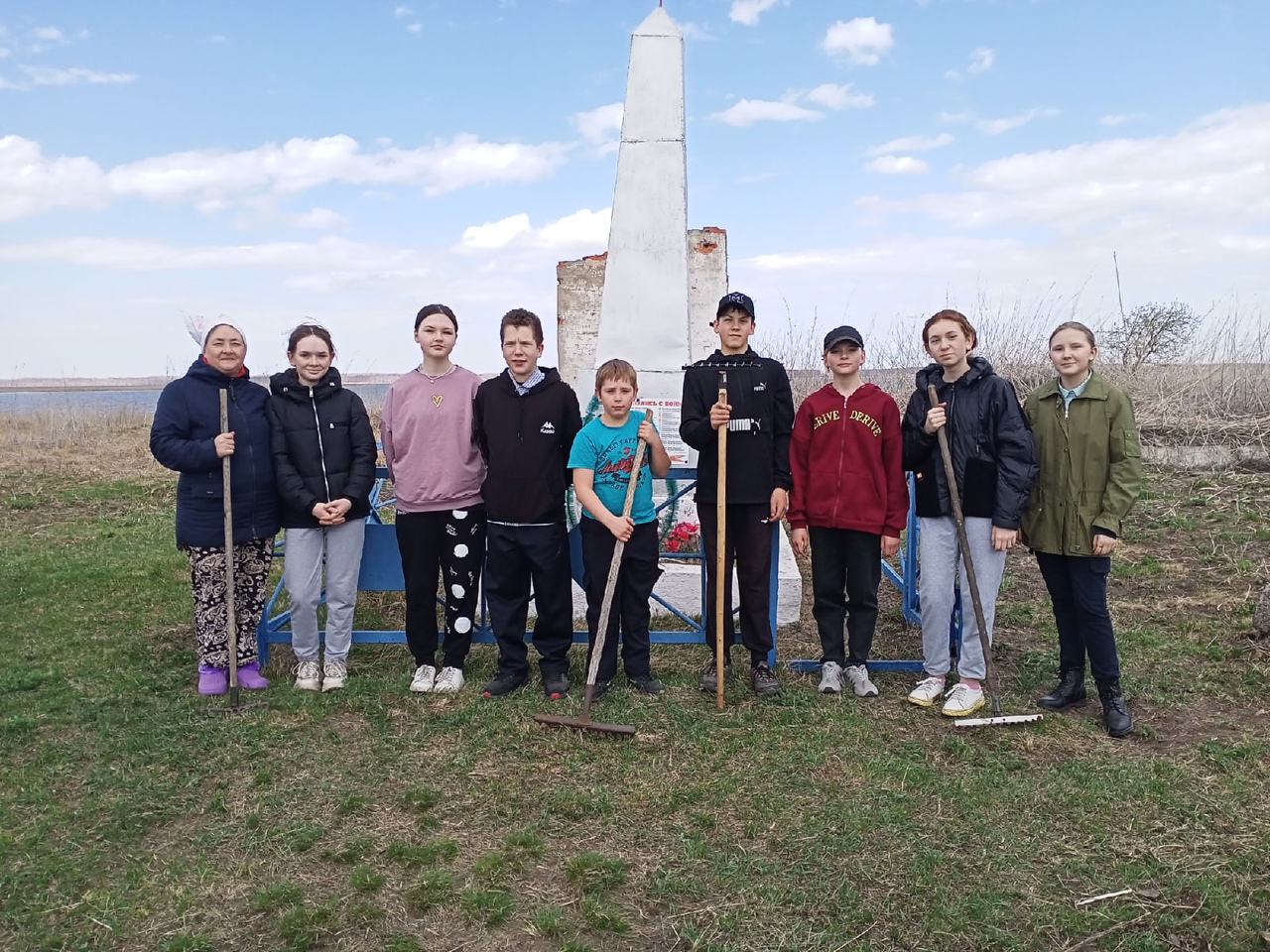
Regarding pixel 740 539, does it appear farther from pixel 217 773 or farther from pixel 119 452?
pixel 119 452

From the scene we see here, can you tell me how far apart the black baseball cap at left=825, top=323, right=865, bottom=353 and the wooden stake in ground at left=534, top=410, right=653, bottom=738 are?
0.87 metres

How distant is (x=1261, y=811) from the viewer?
3.05m

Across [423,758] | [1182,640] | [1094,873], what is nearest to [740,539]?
[423,758]

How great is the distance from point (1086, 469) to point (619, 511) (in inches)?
76.7

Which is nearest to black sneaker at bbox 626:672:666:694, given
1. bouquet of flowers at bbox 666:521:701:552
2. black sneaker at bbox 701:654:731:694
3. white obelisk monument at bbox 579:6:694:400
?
black sneaker at bbox 701:654:731:694

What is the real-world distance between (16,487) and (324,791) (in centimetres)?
890

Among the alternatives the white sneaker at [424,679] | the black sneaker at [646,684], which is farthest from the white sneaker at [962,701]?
the white sneaker at [424,679]

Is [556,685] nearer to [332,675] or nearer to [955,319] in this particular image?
[332,675]

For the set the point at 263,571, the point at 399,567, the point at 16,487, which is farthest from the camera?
the point at 16,487

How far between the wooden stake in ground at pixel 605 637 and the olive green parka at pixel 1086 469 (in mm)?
1711

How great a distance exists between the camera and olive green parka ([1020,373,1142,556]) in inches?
142

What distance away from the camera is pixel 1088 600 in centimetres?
373

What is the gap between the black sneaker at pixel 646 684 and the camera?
4125mm

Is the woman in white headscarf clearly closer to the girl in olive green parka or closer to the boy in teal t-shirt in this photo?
the boy in teal t-shirt
